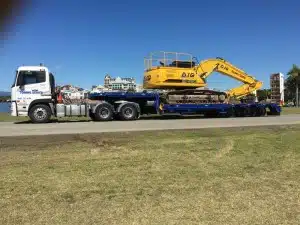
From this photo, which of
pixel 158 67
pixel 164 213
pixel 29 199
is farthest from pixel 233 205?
pixel 158 67

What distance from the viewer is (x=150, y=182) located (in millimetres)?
6359

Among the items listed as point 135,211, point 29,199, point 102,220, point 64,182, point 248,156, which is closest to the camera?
point 102,220

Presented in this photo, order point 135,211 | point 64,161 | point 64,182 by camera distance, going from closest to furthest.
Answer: point 135,211, point 64,182, point 64,161

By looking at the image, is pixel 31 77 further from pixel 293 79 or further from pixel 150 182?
pixel 293 79

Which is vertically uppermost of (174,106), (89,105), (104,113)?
(89,105)

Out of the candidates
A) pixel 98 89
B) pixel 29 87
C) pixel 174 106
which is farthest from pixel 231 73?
pixel 29 87

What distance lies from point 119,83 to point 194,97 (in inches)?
197

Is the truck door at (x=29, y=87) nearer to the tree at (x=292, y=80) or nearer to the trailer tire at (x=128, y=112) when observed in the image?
the trailer tire at (x=128, y=112)

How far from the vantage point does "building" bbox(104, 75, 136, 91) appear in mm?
24680

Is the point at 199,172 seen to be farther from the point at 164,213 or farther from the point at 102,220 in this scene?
the point at 102,220

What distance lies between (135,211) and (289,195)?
7.70 feet

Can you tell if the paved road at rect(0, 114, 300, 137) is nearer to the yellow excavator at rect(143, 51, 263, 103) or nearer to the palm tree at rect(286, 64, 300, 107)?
the yellow excavator at rect(143, 51, 263, 103)

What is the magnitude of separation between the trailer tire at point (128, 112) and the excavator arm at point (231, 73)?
17.5 ft

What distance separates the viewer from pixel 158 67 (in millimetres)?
23688
